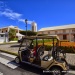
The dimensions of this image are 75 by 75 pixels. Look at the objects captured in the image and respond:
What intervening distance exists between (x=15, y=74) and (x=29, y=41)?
2576 millimetres

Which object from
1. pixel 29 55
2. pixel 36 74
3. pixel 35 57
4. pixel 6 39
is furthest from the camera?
pixel 6 39

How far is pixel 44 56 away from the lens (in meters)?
6.41

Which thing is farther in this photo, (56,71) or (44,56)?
(44,56)

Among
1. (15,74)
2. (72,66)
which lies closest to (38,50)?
(15,74)

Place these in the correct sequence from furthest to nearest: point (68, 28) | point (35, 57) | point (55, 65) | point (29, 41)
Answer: point (68, 28) < point (29, 41) < point (35, 57) < point (55, 65)

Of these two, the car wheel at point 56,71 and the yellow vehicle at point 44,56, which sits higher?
the yellow vehicle at point 44,56

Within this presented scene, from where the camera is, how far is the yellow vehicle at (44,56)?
5734mm

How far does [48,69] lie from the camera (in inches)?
233

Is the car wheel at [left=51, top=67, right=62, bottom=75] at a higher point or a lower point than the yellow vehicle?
lower

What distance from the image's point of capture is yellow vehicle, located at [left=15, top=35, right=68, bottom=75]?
5734 mm

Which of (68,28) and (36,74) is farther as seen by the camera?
(68,28)

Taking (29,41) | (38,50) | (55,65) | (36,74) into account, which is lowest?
(36,74)

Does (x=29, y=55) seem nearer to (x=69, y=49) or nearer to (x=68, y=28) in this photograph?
(x=69, y=49)

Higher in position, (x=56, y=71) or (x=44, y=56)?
(x=44, y=56)
